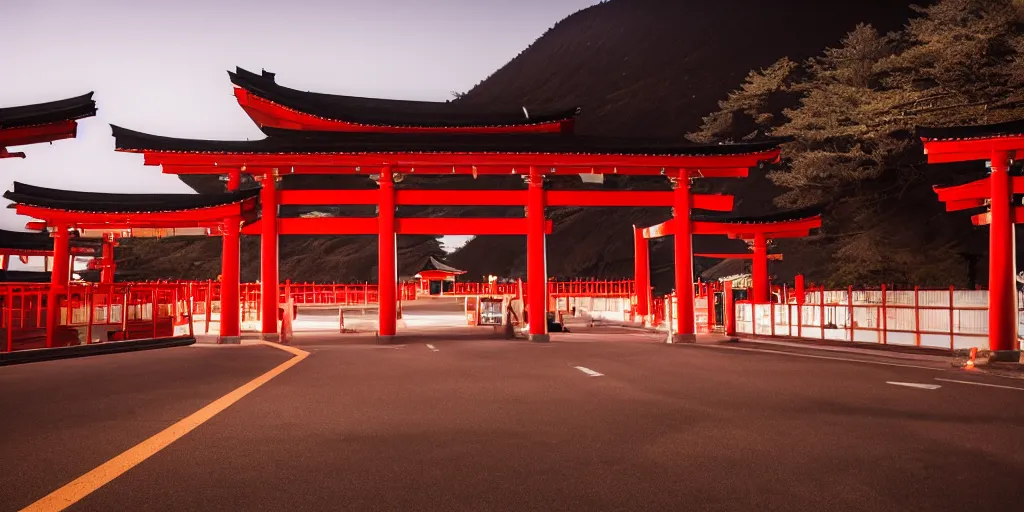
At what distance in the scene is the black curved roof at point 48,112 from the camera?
1869 centimetres

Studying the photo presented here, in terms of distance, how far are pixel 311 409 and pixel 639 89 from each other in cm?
9533

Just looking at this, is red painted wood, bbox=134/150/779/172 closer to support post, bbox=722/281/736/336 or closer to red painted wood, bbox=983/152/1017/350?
support post, bbox=722/281/736/336

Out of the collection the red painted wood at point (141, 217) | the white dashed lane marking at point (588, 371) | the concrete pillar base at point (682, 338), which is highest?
the red painted wood at point (141, 217)

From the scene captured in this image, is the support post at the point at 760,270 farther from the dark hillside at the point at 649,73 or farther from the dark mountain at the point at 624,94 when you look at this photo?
the dark mountain at the point at 624,94

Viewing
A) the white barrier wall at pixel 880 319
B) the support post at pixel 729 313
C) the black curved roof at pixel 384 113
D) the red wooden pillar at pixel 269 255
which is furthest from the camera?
the black curved roof at pixel 384 113

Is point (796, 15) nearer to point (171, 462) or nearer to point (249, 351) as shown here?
point (249, 351)

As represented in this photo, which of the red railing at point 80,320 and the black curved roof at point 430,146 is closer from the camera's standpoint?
the red railing at point 80,320

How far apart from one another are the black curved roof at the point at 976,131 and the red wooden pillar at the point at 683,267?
7.51m

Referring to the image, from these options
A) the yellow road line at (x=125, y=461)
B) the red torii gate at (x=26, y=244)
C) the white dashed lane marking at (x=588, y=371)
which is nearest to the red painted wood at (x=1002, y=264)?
the white dashed lane marking at (x=588, y=371)

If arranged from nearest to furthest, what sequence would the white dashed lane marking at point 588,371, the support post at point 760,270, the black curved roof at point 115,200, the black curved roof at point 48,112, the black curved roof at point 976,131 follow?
the white dashed lane marking at point 588,371, the black curved roof at point 976,131, the black curved roof at point 48,112, the black curved roof at point 115,200, the support post at point 760,270

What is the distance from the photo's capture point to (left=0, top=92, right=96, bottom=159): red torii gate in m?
18.8

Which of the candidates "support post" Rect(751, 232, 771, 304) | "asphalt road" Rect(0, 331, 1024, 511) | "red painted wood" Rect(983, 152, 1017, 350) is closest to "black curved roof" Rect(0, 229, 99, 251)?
"support post" Rect(751, 232, 771, 304)

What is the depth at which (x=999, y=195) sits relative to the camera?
15031 mm

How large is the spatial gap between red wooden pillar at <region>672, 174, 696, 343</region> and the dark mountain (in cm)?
2694
